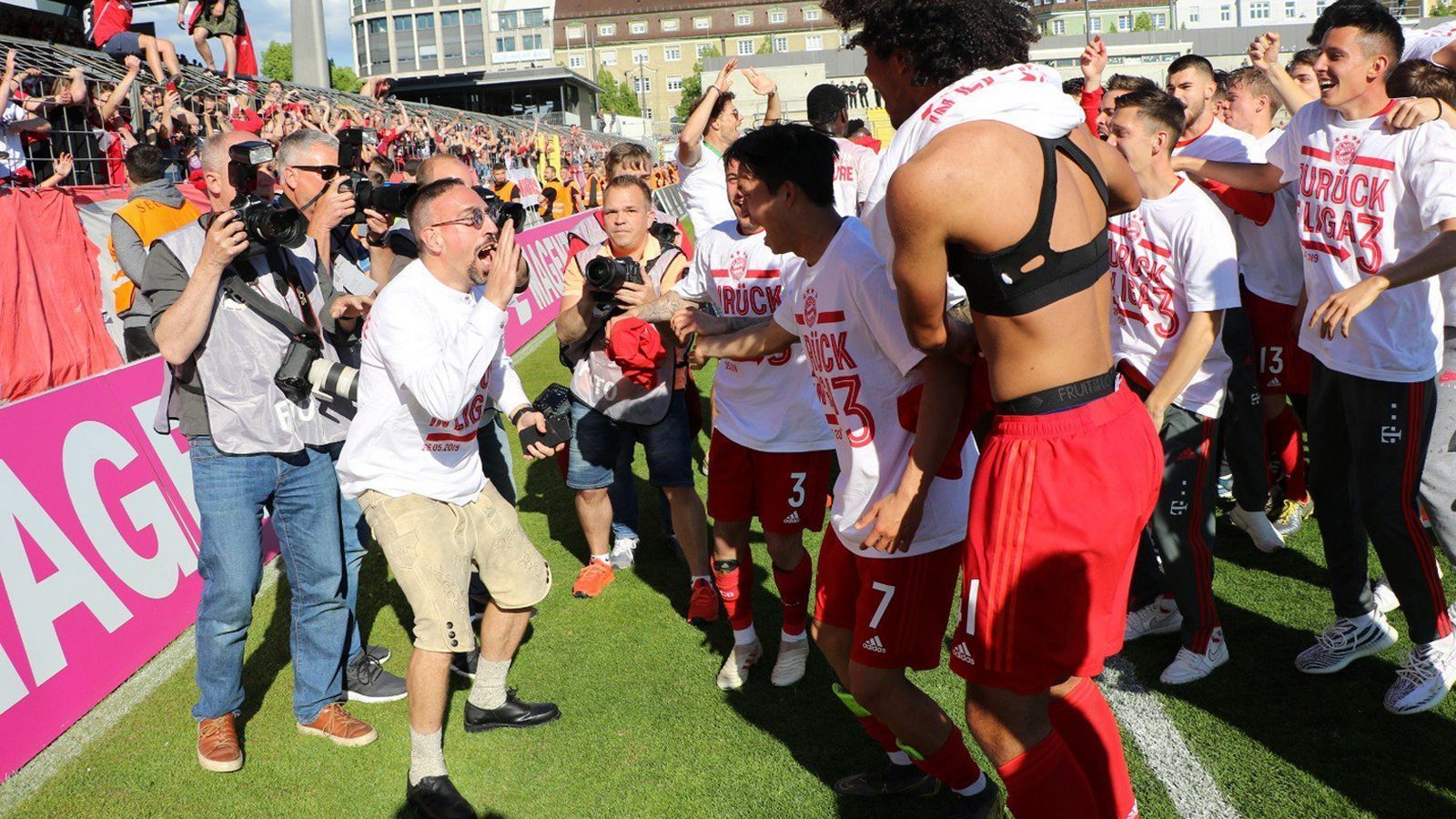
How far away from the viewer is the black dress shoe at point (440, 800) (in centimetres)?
334

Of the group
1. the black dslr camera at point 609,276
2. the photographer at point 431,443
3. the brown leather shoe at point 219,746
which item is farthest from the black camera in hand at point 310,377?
the brown leather shoe at point 219,746

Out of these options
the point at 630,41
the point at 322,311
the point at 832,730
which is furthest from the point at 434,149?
the point at 630,41

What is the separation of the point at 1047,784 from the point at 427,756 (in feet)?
6.69

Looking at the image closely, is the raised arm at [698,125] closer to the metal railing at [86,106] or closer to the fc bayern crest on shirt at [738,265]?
the fc bayern crest on shirt at [738,265]

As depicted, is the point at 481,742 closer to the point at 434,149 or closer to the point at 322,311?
the point at 322,311

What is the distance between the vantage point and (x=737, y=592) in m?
4.24

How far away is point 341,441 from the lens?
4000mm

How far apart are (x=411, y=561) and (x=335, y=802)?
37.9 inches

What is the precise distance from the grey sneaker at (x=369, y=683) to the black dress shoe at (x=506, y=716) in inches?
20.7

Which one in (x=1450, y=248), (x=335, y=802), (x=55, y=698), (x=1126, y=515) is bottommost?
(x=335, y=802)

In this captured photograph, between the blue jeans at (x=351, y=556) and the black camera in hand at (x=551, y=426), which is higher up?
the black camera in hand at (x=551, y=426)

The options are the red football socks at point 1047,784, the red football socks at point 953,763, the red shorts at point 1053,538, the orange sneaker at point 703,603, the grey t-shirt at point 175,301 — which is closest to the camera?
the red shorts at point 1053,538

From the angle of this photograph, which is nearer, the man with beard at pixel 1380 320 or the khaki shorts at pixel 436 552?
the khaki shorts at pixel 436 552

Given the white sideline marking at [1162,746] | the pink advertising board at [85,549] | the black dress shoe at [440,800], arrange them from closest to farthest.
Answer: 1. the white sideline marking at [1162,746]
2. the black dress shoe at [440,800]
3. the pink advertising board at [85,549]
